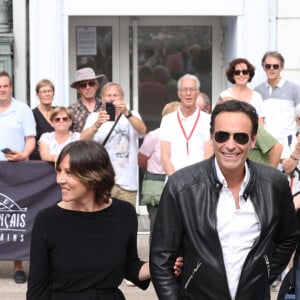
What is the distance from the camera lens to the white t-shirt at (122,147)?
27.6 ft

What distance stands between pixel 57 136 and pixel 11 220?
2.94 feet

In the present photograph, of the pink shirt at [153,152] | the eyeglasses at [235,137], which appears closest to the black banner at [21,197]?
the pink shirt at [153,152]

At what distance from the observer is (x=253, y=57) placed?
417 inches

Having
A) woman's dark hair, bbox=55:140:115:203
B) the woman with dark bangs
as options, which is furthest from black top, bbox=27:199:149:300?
woman's dark hair, bbox=55:140:115:203

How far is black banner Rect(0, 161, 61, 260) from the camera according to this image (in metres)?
8.49

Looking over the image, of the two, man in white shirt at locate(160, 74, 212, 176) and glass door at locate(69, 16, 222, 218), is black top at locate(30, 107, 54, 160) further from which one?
glass door at locate(69, 16, 222, 218)

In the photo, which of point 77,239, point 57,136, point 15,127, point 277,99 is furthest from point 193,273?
point 277,99

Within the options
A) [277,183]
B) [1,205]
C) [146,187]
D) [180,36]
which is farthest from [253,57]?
[277,183]

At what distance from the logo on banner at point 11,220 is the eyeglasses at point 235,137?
4.91 metres

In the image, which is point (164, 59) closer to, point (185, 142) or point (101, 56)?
point (101, 56)

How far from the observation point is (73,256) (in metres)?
4.02

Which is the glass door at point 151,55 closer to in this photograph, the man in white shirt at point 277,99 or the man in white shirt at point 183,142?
the man in white shirt at point 277,99

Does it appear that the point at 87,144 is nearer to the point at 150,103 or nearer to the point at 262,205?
the point at 262,205

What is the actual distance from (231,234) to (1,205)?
4.95 m
